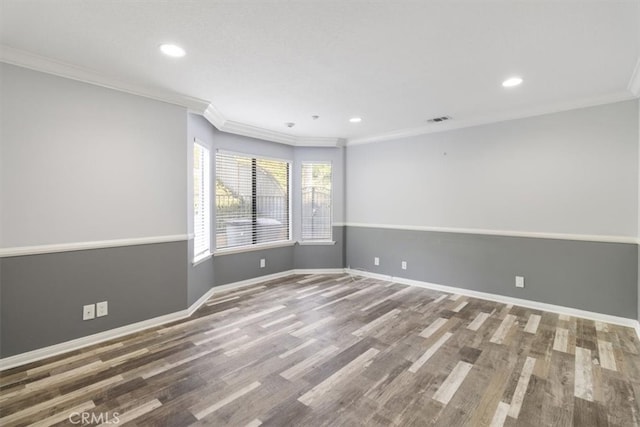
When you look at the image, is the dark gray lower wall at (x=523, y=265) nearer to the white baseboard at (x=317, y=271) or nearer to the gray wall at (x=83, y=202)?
the white baseboard at (x=317, y=271)

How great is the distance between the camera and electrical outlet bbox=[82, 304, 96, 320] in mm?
2846

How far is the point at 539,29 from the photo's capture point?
6.95 ft

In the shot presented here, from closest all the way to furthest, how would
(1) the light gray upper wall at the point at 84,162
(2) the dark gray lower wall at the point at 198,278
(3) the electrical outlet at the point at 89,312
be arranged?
(1) the light gray upper wall at the point at 84,162 → (3) the electrical outlet at the point at 89,312 → (2) the dark gray lower wall at the point at 198,278

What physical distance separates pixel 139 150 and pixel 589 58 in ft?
14.0

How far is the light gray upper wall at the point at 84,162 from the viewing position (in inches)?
98.0

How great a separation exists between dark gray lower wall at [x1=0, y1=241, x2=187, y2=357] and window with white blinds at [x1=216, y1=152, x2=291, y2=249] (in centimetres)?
119

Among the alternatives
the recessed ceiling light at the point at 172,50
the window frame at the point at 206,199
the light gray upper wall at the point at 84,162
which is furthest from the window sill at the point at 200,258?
the recessed ceiling light at the point at 172,50

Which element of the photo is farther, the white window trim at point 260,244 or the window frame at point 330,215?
the window frame at point 330,215

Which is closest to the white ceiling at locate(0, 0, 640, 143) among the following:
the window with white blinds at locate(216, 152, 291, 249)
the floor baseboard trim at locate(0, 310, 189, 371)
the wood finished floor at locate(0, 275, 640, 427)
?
the window with white blinds at locate(216, 152, 291, 249)

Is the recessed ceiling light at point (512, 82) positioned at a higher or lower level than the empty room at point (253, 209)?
higher

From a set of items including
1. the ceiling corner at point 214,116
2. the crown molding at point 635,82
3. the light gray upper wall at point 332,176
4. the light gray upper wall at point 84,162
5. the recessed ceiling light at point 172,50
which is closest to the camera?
the recessed ceiling light at point 172,50

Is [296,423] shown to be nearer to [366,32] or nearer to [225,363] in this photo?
[225,363]

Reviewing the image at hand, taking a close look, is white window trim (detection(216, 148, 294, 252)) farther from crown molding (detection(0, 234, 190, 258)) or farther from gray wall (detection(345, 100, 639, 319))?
gray wall (detection(345, 100, 639, 319))

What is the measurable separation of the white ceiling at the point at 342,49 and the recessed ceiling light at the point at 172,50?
70mm
